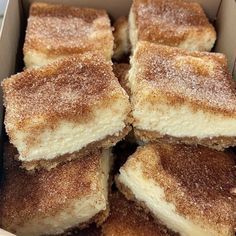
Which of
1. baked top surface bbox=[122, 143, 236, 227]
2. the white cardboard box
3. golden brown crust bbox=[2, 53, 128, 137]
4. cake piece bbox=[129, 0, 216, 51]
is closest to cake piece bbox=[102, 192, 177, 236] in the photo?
baked top surface bbox=[122, 143, 236, 227]

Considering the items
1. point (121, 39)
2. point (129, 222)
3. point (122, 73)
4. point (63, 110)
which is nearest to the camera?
point (63, 110)

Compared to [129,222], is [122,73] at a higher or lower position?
higher

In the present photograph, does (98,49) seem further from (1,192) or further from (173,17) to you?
(1,192)

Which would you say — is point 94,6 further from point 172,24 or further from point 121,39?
point 172,24

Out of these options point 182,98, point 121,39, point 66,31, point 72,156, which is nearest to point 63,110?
point 72,156

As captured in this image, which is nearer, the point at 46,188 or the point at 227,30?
the point at 46,188

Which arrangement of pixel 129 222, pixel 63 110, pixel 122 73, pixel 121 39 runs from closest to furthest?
1. pixel 63 110
2. pixel 129 222
3. pixel 122 73
4. pixel 121 39

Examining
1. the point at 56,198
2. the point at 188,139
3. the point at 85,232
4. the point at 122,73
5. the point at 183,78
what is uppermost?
the point at 183,78

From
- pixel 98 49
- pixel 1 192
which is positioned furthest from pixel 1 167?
pixel 98 49

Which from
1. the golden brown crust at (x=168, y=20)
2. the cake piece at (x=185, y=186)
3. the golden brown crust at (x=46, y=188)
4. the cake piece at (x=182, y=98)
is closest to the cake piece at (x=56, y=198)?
the golden brown crust at (x=46, y=188)
